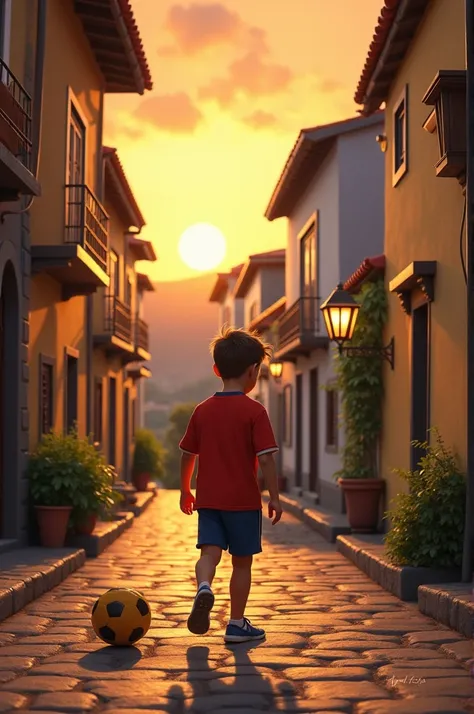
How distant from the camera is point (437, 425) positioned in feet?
33.7

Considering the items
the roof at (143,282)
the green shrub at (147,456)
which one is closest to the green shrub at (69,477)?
the green shrub at (147,456)

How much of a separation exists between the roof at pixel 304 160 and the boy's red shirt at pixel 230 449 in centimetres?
1263

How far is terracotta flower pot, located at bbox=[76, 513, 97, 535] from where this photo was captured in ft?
39.0

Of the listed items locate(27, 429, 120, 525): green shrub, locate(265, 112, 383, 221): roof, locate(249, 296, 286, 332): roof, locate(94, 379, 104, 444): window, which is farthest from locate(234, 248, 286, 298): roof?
locate(27, 429, 120, 525): green shrub

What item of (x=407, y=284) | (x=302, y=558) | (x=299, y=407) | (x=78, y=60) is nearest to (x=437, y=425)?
(x=407, y=284)

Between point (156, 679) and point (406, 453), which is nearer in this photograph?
point (156, 679)

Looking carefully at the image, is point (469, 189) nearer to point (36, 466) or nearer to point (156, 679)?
point (156, 679)

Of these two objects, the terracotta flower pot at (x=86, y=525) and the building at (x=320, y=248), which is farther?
the building at (x=320, y=248)

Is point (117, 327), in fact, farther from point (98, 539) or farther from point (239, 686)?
point (239, 686)

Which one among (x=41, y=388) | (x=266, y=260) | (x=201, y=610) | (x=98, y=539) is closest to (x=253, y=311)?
(x=266, y=260)

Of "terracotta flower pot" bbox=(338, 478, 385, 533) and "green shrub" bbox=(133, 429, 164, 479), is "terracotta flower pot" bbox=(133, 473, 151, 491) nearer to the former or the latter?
"green shrub" bbox=(133, 429, 164, 479)

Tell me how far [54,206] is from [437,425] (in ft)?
18.0

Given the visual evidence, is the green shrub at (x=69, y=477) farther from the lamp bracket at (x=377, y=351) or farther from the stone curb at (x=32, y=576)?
the lamp bracket at (x=377, y=351)

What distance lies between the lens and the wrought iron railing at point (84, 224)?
13.3 meters
